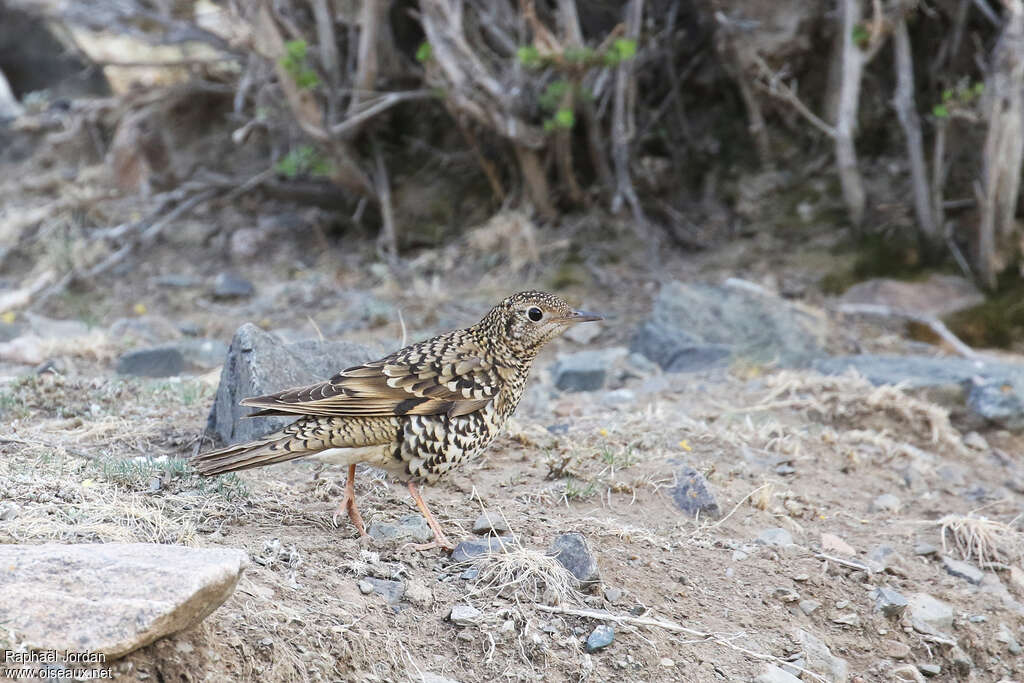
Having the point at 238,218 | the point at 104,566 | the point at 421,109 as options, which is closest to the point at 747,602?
the point at 104,566

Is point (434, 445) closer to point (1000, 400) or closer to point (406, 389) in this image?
point (406, 389)

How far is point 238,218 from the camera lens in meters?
11.6

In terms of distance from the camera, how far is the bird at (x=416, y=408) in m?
4.00

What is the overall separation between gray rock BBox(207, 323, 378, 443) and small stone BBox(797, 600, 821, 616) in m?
2.56

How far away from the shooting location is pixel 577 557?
404cm

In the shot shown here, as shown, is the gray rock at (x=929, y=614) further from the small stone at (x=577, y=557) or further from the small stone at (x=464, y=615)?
the small stone at (x=464, y=615)

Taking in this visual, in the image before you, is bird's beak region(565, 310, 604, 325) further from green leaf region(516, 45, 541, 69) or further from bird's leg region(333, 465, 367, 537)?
green leaf region(516, 45, 541, 69)

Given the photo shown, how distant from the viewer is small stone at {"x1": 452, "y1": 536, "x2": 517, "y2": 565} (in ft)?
13.3

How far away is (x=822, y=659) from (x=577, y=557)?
1030mm

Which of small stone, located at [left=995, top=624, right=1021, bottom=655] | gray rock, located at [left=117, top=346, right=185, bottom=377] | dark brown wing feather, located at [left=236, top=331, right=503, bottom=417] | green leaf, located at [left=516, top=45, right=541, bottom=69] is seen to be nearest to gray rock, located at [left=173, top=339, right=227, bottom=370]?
gray rock, located at [left=117, top=346, right=185, bottom=377]

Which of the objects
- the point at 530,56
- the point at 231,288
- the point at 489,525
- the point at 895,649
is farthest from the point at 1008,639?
the point at 231,288

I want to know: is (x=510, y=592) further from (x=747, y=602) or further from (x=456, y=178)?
(x=456, y=178)

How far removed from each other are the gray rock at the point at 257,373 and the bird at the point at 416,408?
623 mm

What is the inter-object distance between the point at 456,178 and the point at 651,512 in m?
6.91
